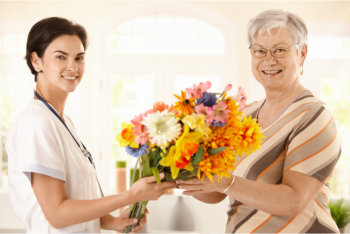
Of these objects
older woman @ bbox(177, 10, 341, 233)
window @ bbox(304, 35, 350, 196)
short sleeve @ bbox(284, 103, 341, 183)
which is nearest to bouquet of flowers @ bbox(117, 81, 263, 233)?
older woman @ bbox(177, 10, 341, 233)

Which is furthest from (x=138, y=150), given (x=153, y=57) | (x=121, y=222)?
(x=153, y=57)

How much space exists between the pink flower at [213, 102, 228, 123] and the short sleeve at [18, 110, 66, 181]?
2.03 feet

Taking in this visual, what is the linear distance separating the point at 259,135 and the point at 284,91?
48 cm

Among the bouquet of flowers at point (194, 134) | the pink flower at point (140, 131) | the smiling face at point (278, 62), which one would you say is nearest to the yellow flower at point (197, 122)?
the bouquet of flowers at point (194, 134)

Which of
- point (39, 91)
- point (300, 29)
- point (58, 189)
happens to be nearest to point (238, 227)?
point (58, 189)

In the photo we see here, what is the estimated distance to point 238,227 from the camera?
5.28ft

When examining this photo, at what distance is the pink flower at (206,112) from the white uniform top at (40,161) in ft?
1.89

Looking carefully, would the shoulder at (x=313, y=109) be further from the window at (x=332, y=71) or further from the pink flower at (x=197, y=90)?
the window at (x=332, y=71)

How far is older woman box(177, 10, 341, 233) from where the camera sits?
141cm

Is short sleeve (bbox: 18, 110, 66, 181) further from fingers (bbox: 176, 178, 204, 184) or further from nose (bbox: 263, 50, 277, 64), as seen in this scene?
nose (bbox: 263, 50, 277, 64)

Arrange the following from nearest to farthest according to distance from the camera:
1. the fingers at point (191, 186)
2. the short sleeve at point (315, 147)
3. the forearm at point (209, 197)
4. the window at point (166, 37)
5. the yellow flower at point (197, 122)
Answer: the yellow flower at point (197, 122), the fingers at point (191, 186), the short sleeve at point (315, 147), the forearm at point (209, 197), the window at point (166, 37)

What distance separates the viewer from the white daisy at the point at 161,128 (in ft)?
3.74

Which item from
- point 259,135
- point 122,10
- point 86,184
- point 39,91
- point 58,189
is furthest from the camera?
point 122,10

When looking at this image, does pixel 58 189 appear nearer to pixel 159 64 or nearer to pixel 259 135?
pixel 259 135
